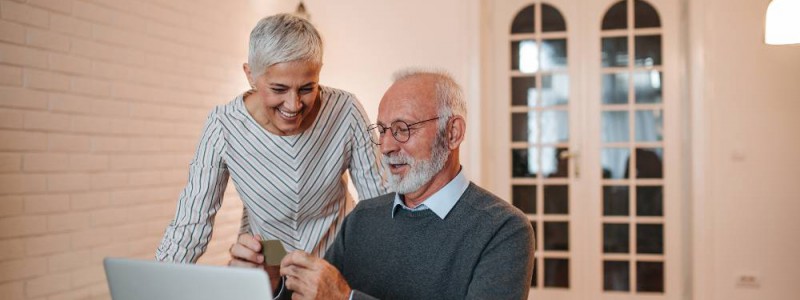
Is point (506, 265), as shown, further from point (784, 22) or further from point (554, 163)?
point (554, 163)

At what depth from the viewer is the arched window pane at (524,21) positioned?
5.20 meters

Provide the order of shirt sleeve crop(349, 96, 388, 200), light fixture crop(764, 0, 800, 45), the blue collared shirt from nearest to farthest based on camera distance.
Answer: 1. the blue collared shirt
2. shirt sleeve crop(349, 96, 388, 200)
3. light fixture crop(764, 0, 800, 45)

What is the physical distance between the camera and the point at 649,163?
5031 millimetres

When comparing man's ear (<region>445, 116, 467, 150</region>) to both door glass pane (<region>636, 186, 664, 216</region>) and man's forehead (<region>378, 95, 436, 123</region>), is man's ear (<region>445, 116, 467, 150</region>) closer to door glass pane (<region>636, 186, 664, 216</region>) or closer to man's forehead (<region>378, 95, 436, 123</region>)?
man's forehead (<region>378, 95, 436, 123</region>)

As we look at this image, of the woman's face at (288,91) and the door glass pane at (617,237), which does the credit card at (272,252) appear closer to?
the woman's face at (288,91)

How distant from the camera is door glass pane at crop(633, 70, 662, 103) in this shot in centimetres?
501

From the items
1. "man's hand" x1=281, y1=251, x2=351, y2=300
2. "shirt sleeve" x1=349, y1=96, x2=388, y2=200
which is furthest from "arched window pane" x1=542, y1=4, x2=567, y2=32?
"man's hand" x1=281, y1=251, x2=351, y2=300

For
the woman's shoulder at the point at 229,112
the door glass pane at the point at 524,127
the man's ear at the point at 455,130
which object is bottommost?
the man's ear at the point at 455,130

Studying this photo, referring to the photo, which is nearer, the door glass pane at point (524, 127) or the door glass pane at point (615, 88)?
the door glass pane at point (615, 88)

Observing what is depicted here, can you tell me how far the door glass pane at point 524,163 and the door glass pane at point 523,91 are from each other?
13.3 inches

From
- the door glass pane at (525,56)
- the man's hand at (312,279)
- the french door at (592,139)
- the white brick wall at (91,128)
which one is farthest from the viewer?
the door glass pane at (525,56)

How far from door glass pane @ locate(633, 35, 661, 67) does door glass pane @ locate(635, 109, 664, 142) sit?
1.07 feet

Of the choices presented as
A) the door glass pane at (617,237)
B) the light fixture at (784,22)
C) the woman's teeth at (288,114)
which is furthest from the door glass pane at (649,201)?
the woman's teeth at (288,114)

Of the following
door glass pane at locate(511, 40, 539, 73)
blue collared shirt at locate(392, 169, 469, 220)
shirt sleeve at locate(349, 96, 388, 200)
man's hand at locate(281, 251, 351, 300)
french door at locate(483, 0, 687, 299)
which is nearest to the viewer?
man's hand at locate(281, 251, 351, 300)
